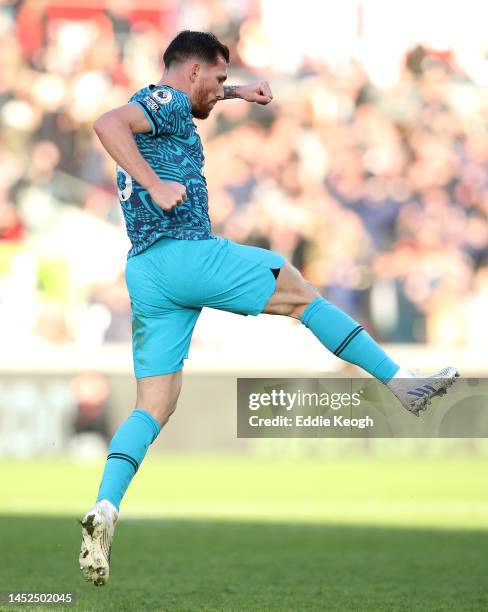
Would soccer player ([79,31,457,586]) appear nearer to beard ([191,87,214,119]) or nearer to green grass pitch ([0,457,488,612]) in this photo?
beard ([191,87,214,119])

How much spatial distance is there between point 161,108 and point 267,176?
37.7 feet

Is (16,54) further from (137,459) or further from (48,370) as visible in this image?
(137,459)

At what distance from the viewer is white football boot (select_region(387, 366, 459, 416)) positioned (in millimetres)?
4320

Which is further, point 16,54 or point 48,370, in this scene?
point 16,54

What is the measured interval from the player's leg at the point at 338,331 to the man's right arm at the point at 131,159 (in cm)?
61

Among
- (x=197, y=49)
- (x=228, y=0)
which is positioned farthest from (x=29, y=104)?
(x=197, y=49)

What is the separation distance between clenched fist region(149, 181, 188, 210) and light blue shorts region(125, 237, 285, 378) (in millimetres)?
373

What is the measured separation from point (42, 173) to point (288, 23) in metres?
3.80

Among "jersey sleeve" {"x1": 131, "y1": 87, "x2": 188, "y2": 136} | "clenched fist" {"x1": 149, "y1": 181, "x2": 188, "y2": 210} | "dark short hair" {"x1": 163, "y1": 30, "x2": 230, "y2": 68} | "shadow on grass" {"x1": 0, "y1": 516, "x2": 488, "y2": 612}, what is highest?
"dark short hair" {"x1": 163, "y1": 30, "x2": 230, "y2": 68}

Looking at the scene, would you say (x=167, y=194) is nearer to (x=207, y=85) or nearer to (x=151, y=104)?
(x=151, y=104)

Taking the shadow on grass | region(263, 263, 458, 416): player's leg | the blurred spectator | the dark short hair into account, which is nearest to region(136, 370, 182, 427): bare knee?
region(263, 263, 458, 416): player's leg

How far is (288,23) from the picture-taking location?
16.2 metres

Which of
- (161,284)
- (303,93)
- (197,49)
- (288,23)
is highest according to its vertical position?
(288,23)

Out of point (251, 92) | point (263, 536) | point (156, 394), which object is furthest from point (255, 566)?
point (251, 92)
